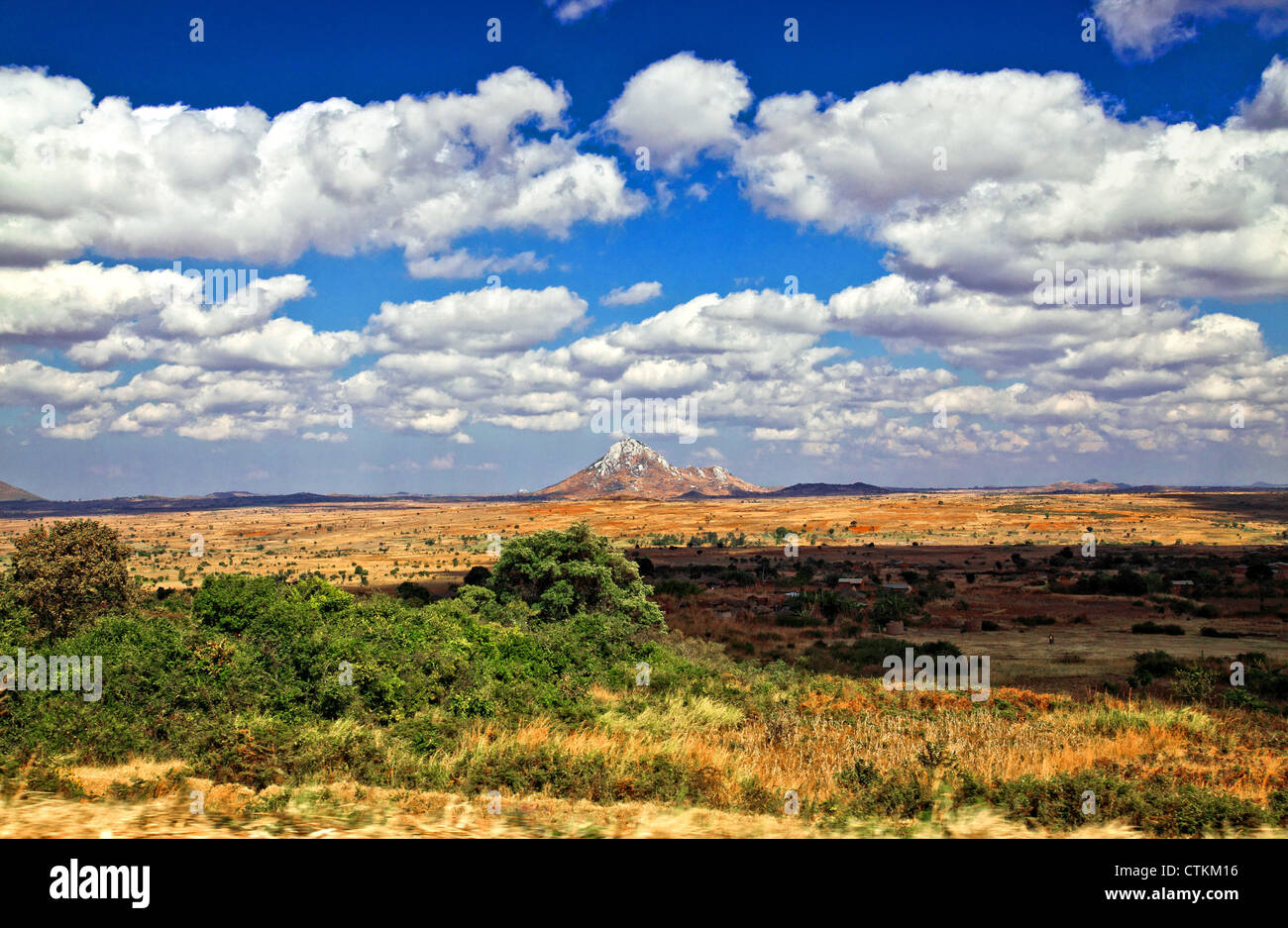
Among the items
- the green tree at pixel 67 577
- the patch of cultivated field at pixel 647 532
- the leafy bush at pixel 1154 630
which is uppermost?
the green tree at pixel 67 577

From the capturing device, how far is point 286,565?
81.1 metres

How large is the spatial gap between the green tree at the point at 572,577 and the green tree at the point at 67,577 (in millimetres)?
11390

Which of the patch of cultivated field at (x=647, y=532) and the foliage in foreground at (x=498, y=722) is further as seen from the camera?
the patch of cultivated field at (x=647, y=532)

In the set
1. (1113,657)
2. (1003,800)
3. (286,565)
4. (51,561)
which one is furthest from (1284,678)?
(286,565)

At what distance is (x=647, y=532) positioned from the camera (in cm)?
12456

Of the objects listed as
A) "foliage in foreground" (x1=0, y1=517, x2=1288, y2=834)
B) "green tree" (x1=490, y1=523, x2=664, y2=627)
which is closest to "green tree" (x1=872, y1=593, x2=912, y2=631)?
"green tree" (x1=490, y1=523, x2=664, y2=627)

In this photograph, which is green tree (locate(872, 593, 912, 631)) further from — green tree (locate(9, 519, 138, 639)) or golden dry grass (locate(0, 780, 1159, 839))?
green tree (locate(9, 519, 138, 639))

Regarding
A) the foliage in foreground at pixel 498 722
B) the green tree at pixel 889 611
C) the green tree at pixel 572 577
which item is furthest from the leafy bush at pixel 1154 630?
the green tree at pixel 572 577

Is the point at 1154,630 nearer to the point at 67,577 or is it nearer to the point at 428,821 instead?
the point at 428,821

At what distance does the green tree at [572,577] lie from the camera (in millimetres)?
27031

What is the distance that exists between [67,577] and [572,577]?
1442cm

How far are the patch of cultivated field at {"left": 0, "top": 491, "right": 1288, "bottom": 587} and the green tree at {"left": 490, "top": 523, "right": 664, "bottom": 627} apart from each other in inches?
1489

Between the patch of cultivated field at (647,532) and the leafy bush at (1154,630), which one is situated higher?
the leafy bush at (1154,630)

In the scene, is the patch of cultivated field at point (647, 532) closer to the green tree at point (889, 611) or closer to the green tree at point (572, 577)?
the green tree at point (889, 611)
